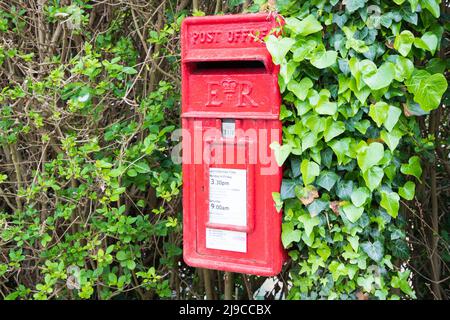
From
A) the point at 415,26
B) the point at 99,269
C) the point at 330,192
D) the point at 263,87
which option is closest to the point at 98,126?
the point at 99,269

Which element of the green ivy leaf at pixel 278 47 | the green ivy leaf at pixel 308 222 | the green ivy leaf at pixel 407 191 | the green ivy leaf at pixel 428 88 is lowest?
the green ivy leaf at pixel 308 222

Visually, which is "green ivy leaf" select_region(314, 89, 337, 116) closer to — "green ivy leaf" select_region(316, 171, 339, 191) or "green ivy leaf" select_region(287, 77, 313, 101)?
"green ivy leaf" select_region(287, 77, 313, 101)

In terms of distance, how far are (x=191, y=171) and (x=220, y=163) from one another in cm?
16

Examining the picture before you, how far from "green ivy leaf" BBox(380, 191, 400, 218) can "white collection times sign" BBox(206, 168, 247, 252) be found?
1.88 feet

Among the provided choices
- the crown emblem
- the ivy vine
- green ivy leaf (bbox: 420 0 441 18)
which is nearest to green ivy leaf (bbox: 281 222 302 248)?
the ivy vine

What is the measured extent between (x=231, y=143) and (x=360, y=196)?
1.89ft

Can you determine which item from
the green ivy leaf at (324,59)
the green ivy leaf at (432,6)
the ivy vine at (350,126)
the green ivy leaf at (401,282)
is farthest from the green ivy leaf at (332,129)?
the green ivy leaf at (401,282)

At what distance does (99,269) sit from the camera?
9.18 ft

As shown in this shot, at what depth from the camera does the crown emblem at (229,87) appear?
2.26m

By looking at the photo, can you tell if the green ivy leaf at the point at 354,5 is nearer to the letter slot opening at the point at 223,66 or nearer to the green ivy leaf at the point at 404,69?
the green ivy leaf at the point at 404,69

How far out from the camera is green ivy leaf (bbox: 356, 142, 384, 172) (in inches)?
82.7

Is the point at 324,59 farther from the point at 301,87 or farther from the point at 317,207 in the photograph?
the point at 317,207

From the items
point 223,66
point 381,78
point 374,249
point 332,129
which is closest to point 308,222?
point 374,249

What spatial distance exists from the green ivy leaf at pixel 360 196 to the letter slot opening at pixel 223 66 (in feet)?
2.14
